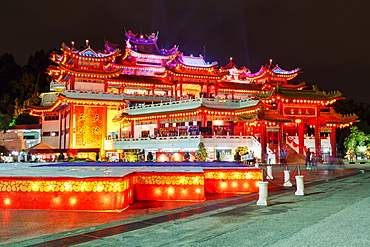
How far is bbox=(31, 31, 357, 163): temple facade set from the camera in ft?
125

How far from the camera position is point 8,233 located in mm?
9125

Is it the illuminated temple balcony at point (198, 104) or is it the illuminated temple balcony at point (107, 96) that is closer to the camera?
the illuminated temple balcony at point (198, 104)

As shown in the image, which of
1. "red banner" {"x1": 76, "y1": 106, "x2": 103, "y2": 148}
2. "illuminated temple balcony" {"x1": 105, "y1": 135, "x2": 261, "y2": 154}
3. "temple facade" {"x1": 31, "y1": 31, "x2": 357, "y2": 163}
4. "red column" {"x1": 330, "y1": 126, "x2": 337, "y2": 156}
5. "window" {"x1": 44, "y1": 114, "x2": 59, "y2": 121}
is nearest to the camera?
"illuminated temple balcony" {"x1": 105, "y1": 135, "x2": 261, "y2": 154}

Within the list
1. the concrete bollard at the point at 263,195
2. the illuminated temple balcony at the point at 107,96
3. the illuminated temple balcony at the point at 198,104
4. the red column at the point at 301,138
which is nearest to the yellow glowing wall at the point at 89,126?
the illuminated temple balcony at the point at 107,96

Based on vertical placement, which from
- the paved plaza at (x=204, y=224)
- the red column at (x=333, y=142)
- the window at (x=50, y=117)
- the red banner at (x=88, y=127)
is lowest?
the paved plaza at (x=204, y=224)

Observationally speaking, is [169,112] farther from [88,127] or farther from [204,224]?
[204,224]

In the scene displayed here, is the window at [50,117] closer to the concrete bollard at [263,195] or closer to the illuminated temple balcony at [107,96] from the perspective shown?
the illuminated temple balcony at [107,96]

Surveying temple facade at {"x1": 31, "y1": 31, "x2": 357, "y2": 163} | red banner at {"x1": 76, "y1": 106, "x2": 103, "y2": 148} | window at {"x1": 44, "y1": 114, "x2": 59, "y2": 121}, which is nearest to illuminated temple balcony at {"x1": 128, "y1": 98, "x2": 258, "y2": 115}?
temple facade at {"x1": 31, "y1": 31, "x2": 357, "y2": 163}

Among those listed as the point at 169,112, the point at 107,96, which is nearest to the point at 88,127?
the point at 107,96

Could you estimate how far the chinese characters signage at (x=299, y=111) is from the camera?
38.4 m

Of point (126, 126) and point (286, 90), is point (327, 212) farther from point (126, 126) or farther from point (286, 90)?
point (126, 126)

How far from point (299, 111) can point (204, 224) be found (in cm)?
3171

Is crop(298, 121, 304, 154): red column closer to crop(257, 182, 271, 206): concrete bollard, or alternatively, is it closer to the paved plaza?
the paved plaza

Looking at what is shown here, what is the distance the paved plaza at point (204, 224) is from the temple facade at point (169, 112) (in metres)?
23.1
